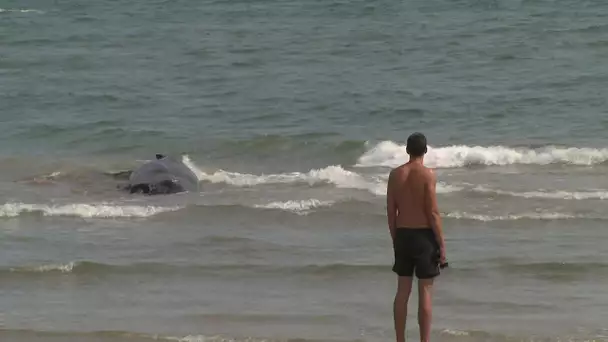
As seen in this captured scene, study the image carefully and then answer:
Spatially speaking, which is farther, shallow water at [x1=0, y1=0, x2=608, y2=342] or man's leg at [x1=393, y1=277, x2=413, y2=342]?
shallow water at [x1=0, y1=0, x2=608, y2=342]

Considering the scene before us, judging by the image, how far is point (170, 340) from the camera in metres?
9.63

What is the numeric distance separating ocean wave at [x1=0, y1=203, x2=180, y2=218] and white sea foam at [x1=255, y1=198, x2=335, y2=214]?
1.25m

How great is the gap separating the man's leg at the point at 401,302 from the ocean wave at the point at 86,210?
6820 mm

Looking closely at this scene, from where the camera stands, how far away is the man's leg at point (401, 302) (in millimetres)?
8422

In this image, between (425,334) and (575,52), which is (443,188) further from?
(575,52)

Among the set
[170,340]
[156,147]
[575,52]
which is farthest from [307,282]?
[575,52]

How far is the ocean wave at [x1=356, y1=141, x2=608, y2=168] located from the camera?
17.8m

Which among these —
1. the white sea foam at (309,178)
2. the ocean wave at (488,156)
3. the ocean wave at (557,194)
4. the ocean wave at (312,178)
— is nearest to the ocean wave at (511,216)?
the ocean wave at (557,194)

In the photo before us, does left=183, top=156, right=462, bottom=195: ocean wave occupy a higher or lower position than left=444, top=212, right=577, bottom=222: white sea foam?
higher

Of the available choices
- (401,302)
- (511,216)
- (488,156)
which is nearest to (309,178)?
(488,156)

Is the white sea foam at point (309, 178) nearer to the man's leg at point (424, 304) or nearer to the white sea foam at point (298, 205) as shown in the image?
the white sea foam at point (298, 205)

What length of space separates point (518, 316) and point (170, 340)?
3049mm

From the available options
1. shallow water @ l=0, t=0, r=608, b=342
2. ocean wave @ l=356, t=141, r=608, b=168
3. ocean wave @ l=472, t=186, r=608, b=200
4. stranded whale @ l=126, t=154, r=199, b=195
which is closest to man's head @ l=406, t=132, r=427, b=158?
shallow water @ l=0, t=0, r=608, b=342

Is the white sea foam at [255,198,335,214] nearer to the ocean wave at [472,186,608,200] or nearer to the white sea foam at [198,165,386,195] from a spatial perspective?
the white sea foam at [198,165,386,195]
